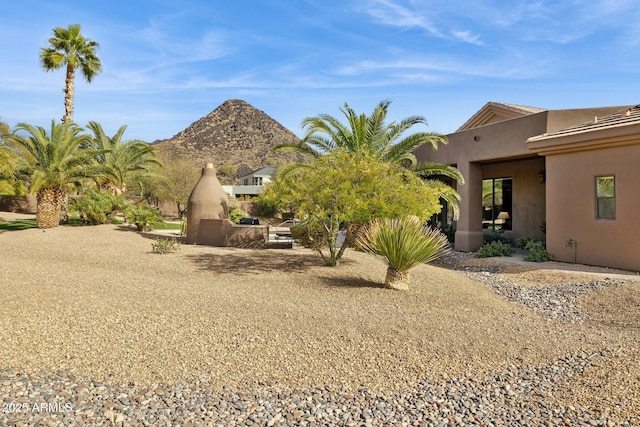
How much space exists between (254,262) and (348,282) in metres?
3.23

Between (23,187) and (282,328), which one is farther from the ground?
(23,187)

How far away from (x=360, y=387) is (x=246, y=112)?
125m

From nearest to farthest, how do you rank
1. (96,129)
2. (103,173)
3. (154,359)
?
(154,359)
(103,173)
(96,129)

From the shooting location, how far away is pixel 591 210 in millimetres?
13352

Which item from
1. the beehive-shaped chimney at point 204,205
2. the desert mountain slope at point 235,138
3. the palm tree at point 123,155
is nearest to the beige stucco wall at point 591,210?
the beehive-shaped chimney at point 204,205

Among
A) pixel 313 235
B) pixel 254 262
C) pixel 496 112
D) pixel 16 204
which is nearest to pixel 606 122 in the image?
pixel 496 112

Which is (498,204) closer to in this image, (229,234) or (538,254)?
(538,254)

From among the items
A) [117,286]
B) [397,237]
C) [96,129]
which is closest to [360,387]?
[397,237]

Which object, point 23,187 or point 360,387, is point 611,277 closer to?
point 360,387

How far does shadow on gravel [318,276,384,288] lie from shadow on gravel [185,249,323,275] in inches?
42.0

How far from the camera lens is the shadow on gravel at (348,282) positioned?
33.8ft

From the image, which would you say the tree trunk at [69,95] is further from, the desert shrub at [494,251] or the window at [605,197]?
the window at [605,197]

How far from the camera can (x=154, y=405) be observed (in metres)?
4.94

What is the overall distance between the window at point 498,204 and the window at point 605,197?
6.25 m
